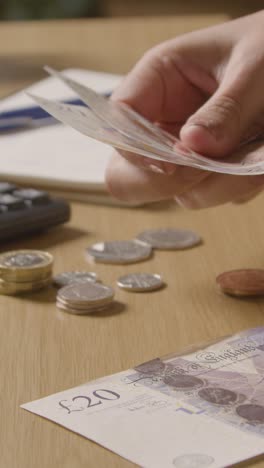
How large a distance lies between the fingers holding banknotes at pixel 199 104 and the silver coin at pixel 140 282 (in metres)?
0.09

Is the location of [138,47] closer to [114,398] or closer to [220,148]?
[220,148]

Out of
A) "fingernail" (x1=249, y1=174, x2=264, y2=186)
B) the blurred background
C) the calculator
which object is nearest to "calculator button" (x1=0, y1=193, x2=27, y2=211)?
the calculator

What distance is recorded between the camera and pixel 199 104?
3.16 feet

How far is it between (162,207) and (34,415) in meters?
0.45

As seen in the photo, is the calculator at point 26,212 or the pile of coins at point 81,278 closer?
the pile of coins at point 81,278

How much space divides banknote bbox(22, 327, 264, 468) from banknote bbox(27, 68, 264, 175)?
0.53 ft

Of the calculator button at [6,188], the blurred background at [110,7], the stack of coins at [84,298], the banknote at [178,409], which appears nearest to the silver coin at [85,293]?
the stack of coins at [84,298]

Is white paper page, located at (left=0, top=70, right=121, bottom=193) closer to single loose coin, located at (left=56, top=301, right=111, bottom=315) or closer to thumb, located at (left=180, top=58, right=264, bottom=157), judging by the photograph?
thumb, located at (left=180, top=58, right=264, bottom=157)

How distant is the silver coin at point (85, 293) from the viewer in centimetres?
64

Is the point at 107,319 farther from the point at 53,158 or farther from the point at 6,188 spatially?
the point at 53,158

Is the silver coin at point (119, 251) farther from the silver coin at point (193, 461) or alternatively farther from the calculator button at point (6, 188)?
the silver coin at point (193, 461)

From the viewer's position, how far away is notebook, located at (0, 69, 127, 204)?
3.14ft

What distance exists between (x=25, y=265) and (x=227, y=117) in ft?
0.69

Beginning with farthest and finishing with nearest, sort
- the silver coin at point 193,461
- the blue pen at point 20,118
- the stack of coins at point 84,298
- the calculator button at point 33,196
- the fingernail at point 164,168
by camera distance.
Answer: the blue pen at point 20,118 → the calculator button at point 33,196 → the fingernail at point 164,168 → the stack of coins at point 84,298 → the silver coin at point 193,461
